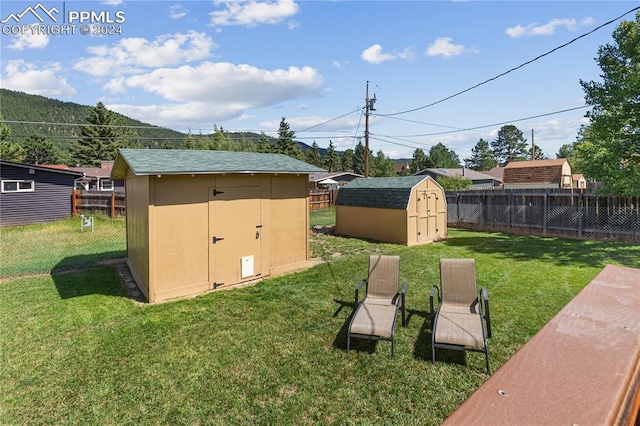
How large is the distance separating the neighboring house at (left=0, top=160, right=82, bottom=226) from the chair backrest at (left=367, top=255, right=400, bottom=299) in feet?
69.3

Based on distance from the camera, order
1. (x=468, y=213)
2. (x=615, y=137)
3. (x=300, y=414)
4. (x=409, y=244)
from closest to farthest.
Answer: (x=300, y=414) < (x=615, y=137) < (x=409, y=244) < (x=468, y=213)

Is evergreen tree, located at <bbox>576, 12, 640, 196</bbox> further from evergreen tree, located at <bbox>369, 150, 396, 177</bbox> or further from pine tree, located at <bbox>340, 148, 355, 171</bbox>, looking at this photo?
pine tree, located at <bbox>340, 148, 355, 171</bbox>

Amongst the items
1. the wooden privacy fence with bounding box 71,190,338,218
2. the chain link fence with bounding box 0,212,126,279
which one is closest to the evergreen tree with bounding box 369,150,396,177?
the wooden privacy fence with bounding box 71,190,338,218

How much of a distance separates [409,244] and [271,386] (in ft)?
32.8

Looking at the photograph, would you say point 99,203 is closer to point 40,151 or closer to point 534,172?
point 534,172

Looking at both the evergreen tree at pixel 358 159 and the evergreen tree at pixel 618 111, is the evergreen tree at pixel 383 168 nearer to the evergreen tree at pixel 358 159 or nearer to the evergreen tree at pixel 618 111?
the evergreen tree at pixel 358 159

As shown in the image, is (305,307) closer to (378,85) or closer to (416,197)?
(416,197)

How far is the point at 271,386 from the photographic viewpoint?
422 centimetres

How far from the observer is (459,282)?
575 centimetres

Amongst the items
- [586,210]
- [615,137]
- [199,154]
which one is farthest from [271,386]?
[586,210]

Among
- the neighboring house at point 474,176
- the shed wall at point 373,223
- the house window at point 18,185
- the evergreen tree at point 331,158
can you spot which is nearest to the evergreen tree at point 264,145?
the evergreen tree at point 331,158

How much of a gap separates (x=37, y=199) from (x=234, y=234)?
58.8ft

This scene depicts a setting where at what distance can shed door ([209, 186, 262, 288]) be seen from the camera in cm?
804

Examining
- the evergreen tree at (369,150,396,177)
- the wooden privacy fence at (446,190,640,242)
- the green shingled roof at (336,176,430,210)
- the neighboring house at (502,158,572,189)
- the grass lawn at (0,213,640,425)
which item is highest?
the evergreen tree at (369,150,396,177)
